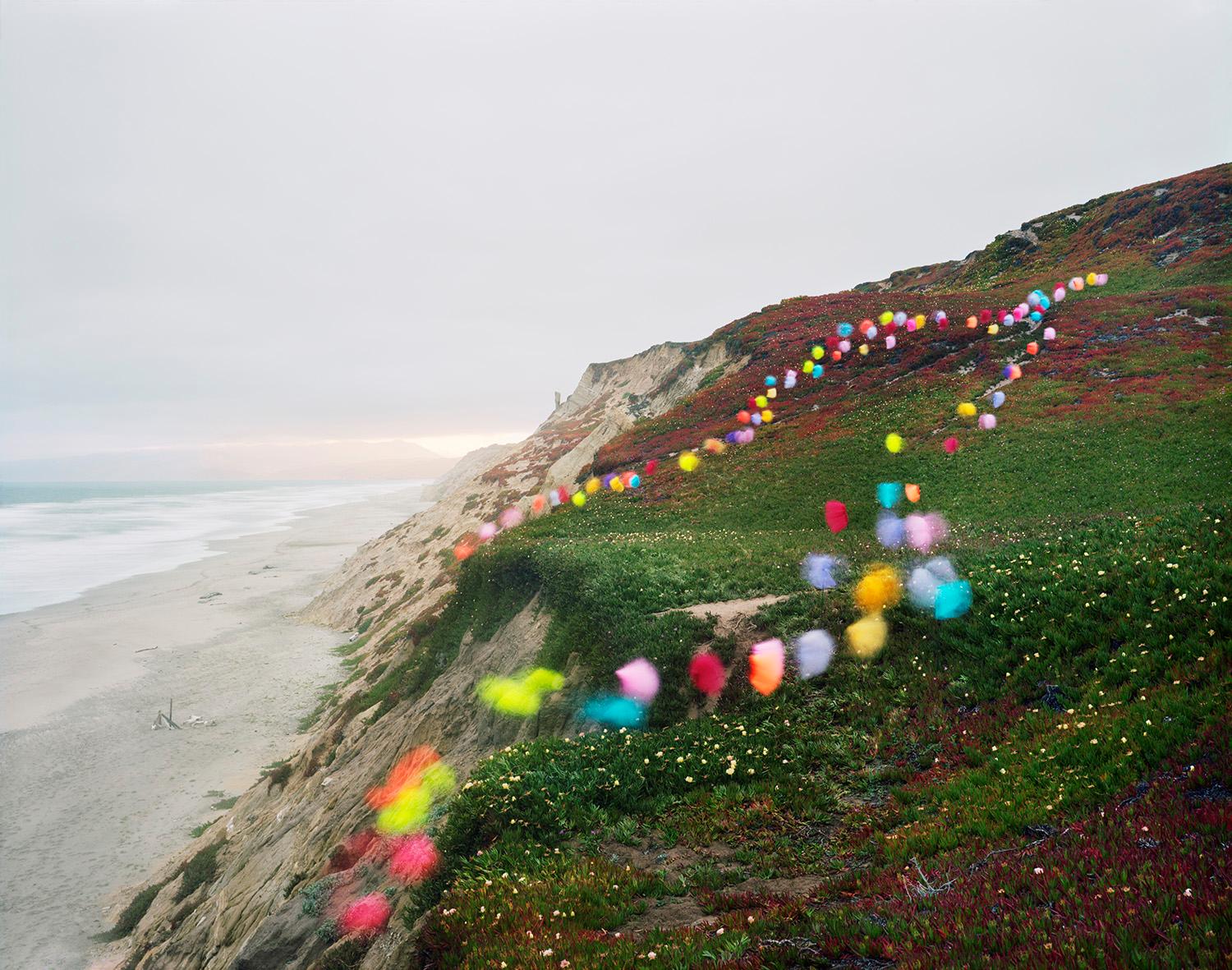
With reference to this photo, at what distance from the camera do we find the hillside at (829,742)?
5.84 meters

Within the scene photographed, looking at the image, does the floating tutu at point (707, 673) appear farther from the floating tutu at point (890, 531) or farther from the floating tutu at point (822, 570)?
the floating tutu at point (890, 531)

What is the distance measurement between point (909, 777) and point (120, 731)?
44692 mm

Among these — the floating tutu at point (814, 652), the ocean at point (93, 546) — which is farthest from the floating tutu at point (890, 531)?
the ocean at point (93, 546)

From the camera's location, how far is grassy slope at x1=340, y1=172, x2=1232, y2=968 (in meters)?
5.35

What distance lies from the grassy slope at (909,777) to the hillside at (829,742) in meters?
0.05

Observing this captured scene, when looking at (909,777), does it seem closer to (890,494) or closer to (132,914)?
(890,494)

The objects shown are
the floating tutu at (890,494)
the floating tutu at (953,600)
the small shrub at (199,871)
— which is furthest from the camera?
the floating tutu at (890,494)

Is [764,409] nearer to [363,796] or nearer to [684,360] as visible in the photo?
[684,360]

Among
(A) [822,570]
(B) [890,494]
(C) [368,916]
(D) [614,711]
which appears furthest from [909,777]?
(B) [890,494]

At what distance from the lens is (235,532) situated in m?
143

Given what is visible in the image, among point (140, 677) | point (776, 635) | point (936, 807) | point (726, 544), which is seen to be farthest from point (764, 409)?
point (140, 677)

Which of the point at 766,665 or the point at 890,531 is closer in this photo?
the point at 766,665

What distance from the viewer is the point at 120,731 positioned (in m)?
35.5

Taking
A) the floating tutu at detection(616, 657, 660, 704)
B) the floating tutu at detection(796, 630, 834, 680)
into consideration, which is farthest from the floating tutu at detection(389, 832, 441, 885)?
the floating tutu at detection(796, 630, 834, 680)
